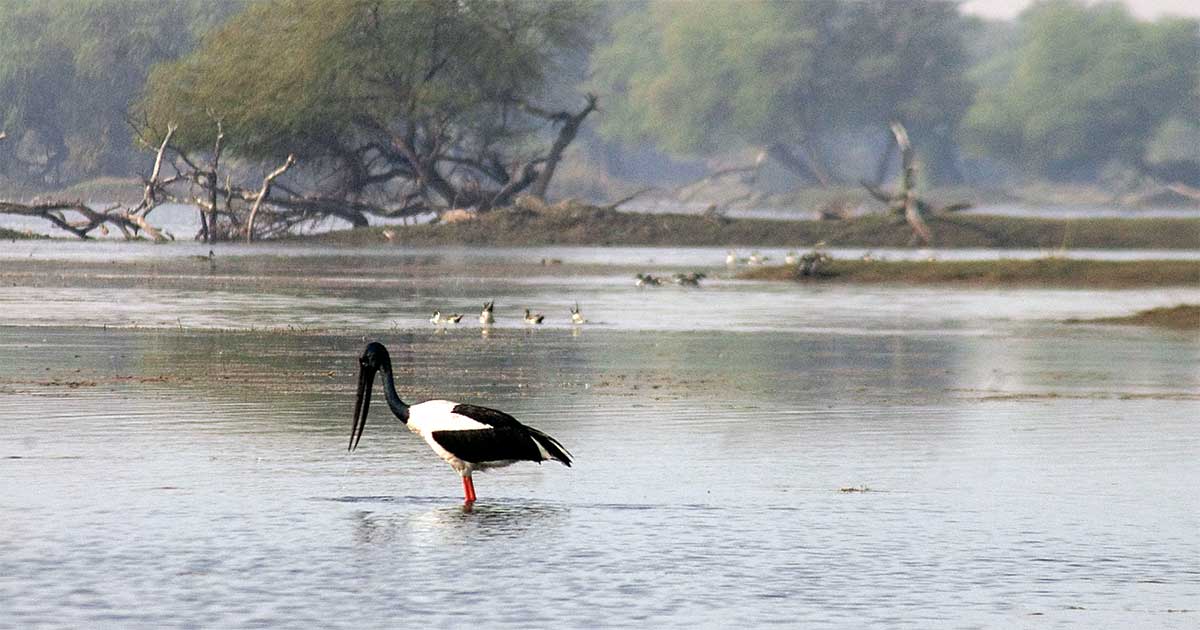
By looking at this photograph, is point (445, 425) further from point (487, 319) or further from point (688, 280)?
point (688, 280)

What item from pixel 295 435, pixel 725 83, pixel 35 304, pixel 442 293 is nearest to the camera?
pixel 295 435

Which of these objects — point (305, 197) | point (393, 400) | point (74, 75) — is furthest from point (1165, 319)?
point (74, 75)

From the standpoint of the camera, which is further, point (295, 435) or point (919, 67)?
point (919, 67)

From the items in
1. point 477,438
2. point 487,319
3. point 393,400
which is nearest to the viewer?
point 477,438

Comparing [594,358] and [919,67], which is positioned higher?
[919,67]

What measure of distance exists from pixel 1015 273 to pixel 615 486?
32477 millimetres

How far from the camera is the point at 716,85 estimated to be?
123 m

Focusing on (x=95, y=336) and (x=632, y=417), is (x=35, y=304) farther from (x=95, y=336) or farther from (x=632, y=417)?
(x=632, y=417)

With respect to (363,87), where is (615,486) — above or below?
below

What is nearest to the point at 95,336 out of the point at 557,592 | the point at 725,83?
the point at 557,592

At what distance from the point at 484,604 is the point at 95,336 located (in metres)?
17.5

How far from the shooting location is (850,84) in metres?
124

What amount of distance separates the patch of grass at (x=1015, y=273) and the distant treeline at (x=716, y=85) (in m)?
25.2

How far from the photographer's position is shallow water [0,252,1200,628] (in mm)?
10992
